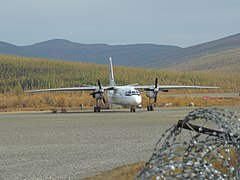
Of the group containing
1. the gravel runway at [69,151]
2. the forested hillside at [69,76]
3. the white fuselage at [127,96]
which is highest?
the forested hillside at [69,76]

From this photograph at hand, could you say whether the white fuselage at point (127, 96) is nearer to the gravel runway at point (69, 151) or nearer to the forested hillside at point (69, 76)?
the gravel runway at point (69, 151)

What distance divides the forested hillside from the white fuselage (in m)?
50.7

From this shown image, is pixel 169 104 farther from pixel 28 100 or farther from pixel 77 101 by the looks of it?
pixel 28 100

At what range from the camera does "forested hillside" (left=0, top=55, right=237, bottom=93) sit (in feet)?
334

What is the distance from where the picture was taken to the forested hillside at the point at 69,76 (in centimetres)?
10188

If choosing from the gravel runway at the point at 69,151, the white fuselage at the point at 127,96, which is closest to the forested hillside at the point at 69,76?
the white fuselage at the point at 127,96

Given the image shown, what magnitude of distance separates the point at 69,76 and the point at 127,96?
70.2m

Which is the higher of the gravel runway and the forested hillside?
the forested hillside

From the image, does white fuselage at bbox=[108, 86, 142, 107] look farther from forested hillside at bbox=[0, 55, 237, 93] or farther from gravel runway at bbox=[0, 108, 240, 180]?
forested hillside at bbox=[0, 55, 237, 93]

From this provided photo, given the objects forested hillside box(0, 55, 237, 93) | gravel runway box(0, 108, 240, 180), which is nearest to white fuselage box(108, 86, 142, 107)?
gravel runway box(0, 108, 240, 180)

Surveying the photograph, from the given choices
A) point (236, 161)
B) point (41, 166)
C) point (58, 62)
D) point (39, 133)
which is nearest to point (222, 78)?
point (58, 62)

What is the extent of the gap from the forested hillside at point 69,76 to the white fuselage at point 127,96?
166ft

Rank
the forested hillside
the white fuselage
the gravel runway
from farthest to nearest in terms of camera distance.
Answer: the forested hillside, the white fuselage, the gravel runway

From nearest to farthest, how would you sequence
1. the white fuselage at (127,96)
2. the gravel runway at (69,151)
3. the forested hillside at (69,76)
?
1. the gravel runway at (69,151)
2. the white fuselage at (127,96)
3. the forested hillside at (69,76)
